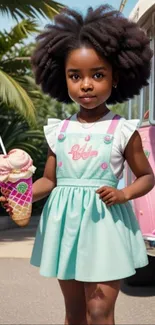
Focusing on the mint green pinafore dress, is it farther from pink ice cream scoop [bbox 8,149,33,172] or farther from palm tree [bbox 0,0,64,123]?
palm tree [bbox 0,0,64,123]

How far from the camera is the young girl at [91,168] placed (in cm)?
278

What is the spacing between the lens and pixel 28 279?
617 cm

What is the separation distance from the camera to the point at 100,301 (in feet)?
9.02

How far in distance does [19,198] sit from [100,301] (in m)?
Answer: 0.56

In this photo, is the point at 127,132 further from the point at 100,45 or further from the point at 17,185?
the point at 17,185

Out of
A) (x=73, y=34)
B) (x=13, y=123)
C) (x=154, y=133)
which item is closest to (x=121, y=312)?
(x=154, y=133)

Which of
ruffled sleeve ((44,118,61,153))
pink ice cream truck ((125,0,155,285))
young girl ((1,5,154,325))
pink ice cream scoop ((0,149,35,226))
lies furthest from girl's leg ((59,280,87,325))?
pink ice cream truck ((125,0,155,285))

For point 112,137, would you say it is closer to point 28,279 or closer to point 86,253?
point 86,253

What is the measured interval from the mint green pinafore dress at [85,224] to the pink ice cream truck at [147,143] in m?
2.07

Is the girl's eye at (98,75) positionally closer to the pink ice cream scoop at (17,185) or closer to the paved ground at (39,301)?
the pink ice cream scoop at (17,185)

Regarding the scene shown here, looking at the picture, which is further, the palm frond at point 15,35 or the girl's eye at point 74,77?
the palm frond at point 15,35

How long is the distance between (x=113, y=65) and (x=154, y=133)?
2.42 meters

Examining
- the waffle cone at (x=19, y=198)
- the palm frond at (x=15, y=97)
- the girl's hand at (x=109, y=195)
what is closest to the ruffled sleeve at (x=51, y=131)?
the waffle cone at (x=19, y=198)

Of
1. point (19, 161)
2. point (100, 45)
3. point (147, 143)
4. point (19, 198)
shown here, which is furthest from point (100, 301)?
point (147, 143)
